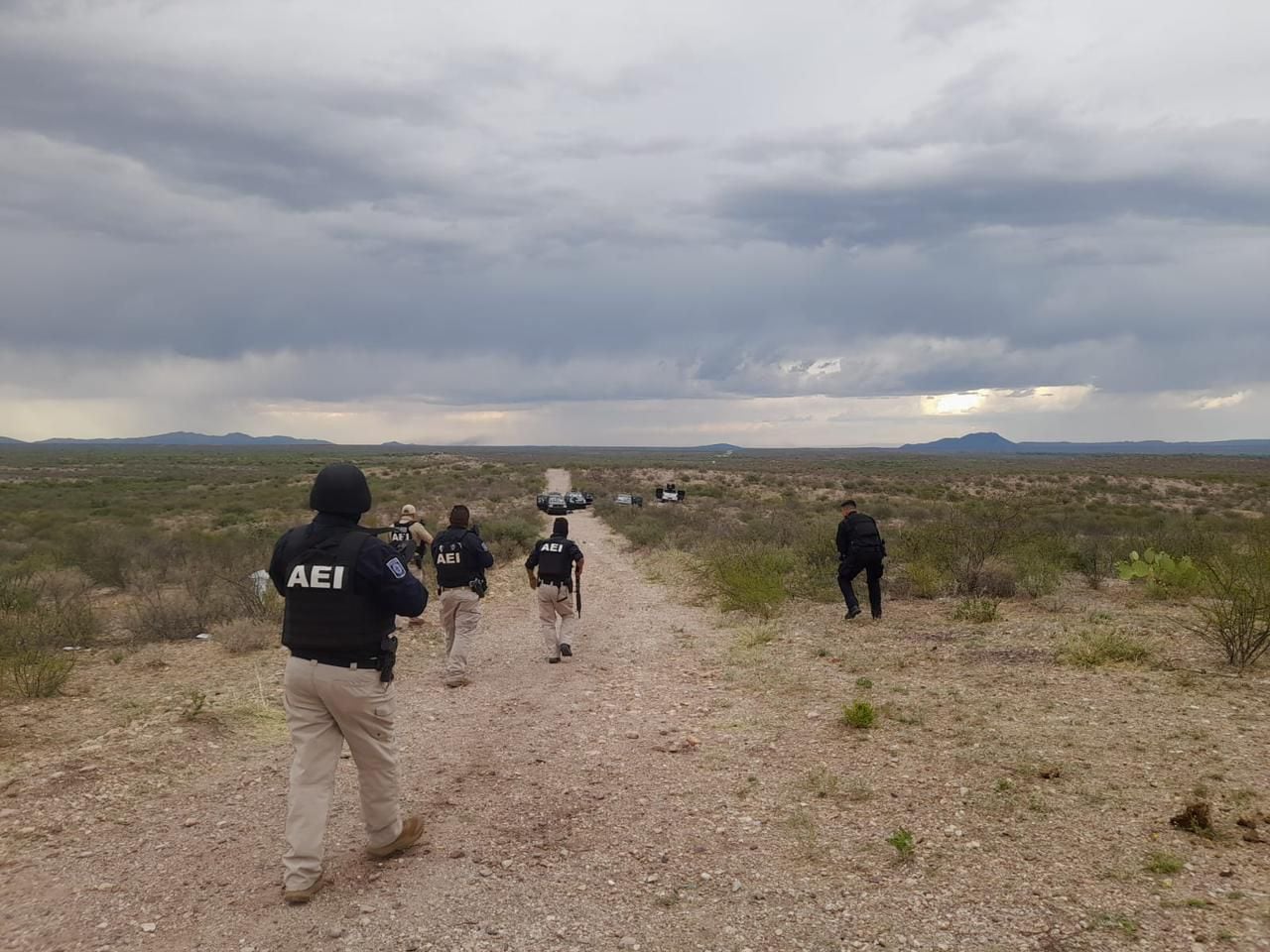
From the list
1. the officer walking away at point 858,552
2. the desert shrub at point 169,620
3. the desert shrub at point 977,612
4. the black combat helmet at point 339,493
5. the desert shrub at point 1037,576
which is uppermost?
the black combat helmet at point 339,493

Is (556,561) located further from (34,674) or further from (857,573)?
(34,674)

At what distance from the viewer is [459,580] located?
30.0 ft

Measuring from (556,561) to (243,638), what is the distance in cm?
412

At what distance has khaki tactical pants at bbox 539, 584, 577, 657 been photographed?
987cm

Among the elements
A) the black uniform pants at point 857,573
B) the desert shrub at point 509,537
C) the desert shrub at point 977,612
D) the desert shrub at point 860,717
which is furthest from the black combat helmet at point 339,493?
the desert shrub at point 509,537

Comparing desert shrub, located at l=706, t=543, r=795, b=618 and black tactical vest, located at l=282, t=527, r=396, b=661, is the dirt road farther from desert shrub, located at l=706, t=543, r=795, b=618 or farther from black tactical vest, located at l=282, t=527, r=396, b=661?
desert shrub, located at l=706, t=543, r=795, b=618

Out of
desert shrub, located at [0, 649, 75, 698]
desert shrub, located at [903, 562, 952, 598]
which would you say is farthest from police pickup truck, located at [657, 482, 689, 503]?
desert shrub, located at [0, 649, 75, 698]

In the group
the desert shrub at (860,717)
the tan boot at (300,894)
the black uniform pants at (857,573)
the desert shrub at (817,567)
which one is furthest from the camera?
the desert shrub at (817,567)

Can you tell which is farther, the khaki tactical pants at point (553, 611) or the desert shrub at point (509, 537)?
the desert shrub at point (509, 537)

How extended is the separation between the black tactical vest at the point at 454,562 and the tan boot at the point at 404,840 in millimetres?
4284

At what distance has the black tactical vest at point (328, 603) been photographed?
4.34 metres

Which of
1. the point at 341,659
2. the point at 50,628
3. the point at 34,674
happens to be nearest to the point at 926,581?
the point at 341,659

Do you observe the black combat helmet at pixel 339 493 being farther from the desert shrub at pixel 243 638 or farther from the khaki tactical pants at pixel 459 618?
the desert shrub at pixel 243 638

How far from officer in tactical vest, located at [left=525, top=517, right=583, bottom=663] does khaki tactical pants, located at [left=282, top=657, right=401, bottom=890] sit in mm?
5016
